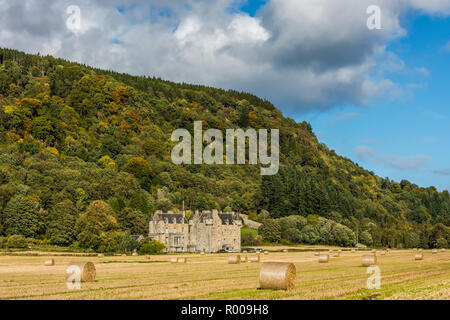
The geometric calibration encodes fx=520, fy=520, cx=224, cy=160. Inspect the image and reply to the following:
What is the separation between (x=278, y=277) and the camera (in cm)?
2470

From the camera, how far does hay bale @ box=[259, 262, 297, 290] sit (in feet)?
80.7

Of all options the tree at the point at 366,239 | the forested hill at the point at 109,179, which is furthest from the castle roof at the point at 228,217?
the tree at the point at 366,239

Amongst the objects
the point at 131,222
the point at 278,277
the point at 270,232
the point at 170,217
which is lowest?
the point at 278,277

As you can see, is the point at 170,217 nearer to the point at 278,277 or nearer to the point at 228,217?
the point at 228,217

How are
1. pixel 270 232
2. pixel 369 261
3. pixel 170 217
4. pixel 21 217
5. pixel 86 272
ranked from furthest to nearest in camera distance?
pixel 270 232, pixel 170 217, pixel 21 217, pixel 369 261, pixel 86 272

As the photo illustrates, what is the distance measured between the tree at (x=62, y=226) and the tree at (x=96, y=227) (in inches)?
142

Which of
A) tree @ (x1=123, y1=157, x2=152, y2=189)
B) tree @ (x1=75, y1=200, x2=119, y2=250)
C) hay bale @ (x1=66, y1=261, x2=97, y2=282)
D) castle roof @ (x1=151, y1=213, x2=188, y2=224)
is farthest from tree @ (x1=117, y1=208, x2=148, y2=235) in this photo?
hay bale @ (x1=66, y1=261, x2=97, y2=282)

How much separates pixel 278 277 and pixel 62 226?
7519cm

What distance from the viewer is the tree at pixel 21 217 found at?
92.8 m

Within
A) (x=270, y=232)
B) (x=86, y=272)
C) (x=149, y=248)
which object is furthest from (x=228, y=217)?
(x=86, y=272)

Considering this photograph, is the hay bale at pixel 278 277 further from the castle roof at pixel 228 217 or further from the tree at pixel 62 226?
the castle roof at pixel 228 217

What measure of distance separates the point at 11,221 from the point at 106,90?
110585 millimetres
